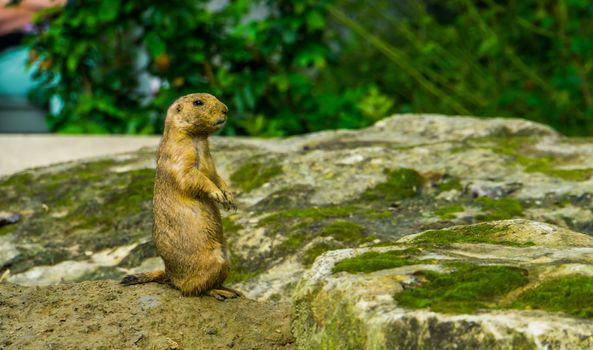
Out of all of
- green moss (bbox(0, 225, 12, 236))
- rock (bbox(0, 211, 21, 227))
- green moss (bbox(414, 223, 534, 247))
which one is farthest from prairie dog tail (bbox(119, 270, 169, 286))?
rock (bbox(0, 211, 21, 227))

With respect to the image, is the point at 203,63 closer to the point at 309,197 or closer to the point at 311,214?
the point at 309,197

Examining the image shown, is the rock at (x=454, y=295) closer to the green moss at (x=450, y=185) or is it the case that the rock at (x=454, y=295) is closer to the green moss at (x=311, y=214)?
the green moss at (x=311, y=214)

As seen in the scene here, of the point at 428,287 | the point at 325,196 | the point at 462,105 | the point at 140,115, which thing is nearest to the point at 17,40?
the point at 140,115

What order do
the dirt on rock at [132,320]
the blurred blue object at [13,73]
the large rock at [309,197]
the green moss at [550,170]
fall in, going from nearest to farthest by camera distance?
1. the dirt on rock at [132,320]
2. the large rock at [309,197]
3. the green moss at [550,170]
4. the blurred blue object at [13,73]

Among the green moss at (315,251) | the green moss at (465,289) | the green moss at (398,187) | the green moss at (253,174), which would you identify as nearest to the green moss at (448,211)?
the green moss at (398,187)

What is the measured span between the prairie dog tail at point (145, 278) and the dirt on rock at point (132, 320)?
29mm

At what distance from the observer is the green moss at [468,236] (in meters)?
3.32

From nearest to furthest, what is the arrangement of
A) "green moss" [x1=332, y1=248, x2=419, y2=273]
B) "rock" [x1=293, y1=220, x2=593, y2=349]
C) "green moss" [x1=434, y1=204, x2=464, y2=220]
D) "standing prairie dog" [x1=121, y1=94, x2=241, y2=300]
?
"rock" [x1=293, y1=220, x2=593, y2=349] < "green moss" [x1=332, y1=248, x2=419, y2=273] < "standing prairie dog" [x1=121, y1=94, x2=241, y2=300] < "green moss" [x1=434, y1=204, x2=464, y2=220]

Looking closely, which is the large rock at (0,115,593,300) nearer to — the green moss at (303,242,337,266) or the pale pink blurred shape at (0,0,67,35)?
the green moss at (303,242,337,266)

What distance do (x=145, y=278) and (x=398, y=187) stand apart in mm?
1778

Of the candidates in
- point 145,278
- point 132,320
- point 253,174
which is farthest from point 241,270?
point 253,174

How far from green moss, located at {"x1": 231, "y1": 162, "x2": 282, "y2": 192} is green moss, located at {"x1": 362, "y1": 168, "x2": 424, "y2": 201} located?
59 cm

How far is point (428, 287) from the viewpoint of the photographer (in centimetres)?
278

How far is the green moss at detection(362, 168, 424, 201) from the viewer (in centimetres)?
504
